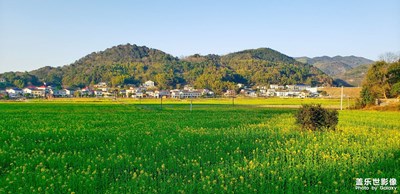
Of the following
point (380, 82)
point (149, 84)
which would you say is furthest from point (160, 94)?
point (380, 82)

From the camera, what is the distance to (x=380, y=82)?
55.8 m

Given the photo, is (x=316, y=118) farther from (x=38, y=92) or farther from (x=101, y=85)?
(x=101, y=85)

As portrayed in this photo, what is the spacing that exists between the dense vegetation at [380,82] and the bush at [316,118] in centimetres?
3875

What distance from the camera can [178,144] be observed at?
529 inches

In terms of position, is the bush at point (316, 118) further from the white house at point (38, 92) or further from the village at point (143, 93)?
the white house at point (38, 92)

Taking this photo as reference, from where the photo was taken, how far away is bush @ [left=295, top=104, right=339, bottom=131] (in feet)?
58.6

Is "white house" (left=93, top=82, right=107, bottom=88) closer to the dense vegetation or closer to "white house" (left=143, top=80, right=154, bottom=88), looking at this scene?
"white house" (left=143, top=80, right=154, bottom=88)

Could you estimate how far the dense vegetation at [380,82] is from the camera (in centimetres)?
5297

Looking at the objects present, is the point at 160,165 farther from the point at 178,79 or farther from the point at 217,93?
the point at 178,79

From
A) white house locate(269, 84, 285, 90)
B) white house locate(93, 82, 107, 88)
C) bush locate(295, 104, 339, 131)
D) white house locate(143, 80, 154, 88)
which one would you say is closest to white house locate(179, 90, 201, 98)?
white house locate(143, 80, 154, 88)

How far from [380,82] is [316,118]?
1745 inches

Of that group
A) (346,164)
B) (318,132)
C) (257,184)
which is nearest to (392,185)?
(346,164)

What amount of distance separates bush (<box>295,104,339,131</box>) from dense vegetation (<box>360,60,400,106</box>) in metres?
38.7

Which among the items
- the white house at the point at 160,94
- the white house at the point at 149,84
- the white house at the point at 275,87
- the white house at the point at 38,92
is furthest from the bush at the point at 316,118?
the white house at the point at 149,84
